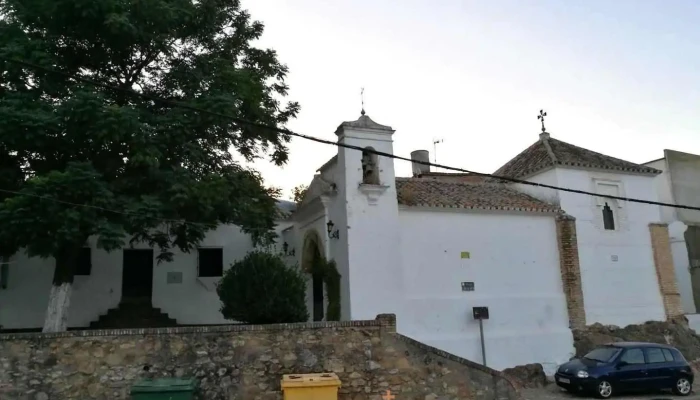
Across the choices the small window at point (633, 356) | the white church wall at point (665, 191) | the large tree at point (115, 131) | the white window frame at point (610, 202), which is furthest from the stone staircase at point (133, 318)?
the white church wall at point (665, 191)

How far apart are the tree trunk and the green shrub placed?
3364mm

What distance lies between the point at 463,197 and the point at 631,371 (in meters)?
6.58

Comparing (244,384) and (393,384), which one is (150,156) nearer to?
(244,384)

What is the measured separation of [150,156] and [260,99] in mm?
3213

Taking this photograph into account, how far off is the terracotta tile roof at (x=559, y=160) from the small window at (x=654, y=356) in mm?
6451

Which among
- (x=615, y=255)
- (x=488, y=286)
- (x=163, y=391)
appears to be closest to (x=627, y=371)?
(x=488, y=286)

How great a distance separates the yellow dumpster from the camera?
912 cm

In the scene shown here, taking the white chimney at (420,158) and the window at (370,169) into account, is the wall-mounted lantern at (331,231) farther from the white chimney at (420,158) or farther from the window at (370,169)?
the white chimney at (420,158)

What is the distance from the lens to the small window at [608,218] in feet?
61.2

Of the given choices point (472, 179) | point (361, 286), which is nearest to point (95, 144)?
point (361, 286)

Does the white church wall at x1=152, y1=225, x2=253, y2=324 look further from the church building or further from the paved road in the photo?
the paved road

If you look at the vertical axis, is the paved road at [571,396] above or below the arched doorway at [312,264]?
below

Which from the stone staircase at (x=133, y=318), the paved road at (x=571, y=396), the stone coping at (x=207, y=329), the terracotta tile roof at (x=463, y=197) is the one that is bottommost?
the paved road at (x=571, y=396)

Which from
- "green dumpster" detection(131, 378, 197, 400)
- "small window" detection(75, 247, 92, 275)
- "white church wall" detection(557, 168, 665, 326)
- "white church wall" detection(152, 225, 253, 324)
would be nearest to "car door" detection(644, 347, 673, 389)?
"white church wall" detection(557, 168, 665, 326)
